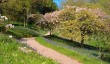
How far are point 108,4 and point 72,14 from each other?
744 cm

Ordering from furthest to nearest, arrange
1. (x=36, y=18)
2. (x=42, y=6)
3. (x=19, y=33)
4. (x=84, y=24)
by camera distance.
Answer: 1. (x=42, y=6)
2. (x=36, y=18)
3. (x=19, y=33)
4. (x=84, y=24)

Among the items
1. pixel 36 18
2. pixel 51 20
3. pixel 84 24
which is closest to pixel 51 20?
pixel 51 20

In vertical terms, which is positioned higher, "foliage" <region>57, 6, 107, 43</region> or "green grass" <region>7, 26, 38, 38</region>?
"foliage" <region>57, 6, 107, 43</region>

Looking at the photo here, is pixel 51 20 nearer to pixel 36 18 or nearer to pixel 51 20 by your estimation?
pixel 51 20

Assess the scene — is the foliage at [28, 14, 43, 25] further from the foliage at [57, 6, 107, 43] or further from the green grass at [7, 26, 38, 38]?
the foliage at [57, 6, 107, 43]

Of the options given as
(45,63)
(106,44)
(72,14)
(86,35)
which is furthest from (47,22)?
(45,63)

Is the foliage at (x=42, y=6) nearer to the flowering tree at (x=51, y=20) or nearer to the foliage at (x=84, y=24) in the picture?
the flowering tree at (x=51, y=20)

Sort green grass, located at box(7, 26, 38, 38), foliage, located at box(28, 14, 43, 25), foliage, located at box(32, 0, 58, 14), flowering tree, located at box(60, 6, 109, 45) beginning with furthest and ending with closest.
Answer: foliage, located at box(32, 0, 58, 14) < foliage, located at box(28, 14, 43, 25) < green grass, located at box(7, 26, 38, 38) < flowering tree, located at box(60, 6, 109, 45)

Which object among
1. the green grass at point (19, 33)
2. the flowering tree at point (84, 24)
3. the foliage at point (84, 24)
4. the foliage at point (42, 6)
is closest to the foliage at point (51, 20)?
the green grass at point (19, 33)

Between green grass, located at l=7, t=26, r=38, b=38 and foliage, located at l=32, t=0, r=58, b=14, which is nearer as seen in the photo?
green grass, located at l=7, t=26, r=38, b=38

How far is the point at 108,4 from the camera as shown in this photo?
A: 4134 cm

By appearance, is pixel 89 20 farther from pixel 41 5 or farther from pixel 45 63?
pixel 41 5

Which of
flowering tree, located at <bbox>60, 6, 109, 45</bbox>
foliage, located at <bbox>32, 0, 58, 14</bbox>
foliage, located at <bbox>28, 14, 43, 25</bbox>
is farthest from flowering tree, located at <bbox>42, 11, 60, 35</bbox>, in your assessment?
foliage, located at <bbox>32, 0, 58, 14</bbox>


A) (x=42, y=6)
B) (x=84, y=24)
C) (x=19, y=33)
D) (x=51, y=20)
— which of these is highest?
(x=84, y=24)
